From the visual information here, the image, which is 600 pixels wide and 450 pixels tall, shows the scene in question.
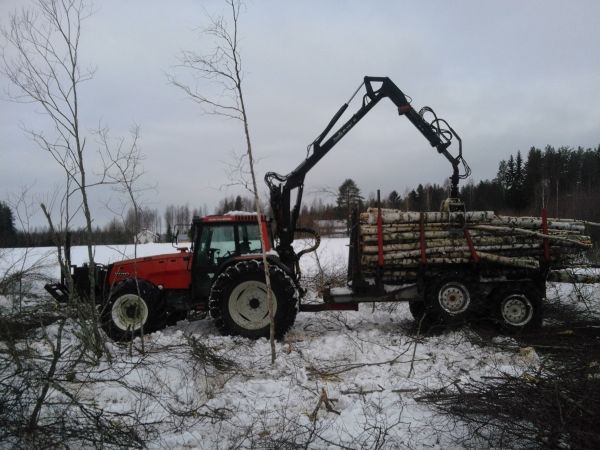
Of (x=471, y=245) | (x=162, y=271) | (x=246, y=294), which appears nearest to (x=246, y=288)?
(x=246, y=294)

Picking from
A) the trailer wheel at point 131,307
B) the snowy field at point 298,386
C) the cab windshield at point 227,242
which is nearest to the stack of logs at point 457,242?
the snowy field at point 298,386

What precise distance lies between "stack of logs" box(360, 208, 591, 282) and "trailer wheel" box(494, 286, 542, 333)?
44 cm

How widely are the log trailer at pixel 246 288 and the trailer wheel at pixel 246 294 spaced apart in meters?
0.02

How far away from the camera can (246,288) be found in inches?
275

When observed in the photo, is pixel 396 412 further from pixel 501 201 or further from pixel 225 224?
pixel 501 201

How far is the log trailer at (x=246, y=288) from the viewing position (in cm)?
690

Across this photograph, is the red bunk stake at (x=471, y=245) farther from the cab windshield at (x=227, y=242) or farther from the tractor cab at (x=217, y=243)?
the cab windshield at (x=227, y=242)

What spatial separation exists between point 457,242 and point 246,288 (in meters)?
3.64

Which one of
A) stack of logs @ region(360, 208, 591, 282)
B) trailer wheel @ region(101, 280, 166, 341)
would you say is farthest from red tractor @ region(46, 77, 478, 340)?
stack of logs @ region(360, 208, 591, 282)

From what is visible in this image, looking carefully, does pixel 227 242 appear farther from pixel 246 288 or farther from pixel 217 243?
pixel 246 288

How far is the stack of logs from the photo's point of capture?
737 centimetres

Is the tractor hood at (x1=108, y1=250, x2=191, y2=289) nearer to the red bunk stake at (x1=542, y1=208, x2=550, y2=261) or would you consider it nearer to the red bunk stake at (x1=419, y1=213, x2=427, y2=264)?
the red bunk stake at (x1=419, y1=213, x2=427, y2=264)

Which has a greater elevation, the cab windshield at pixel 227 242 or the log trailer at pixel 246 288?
the cab windshield at pixel 227 242

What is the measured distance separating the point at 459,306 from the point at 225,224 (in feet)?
13.7
